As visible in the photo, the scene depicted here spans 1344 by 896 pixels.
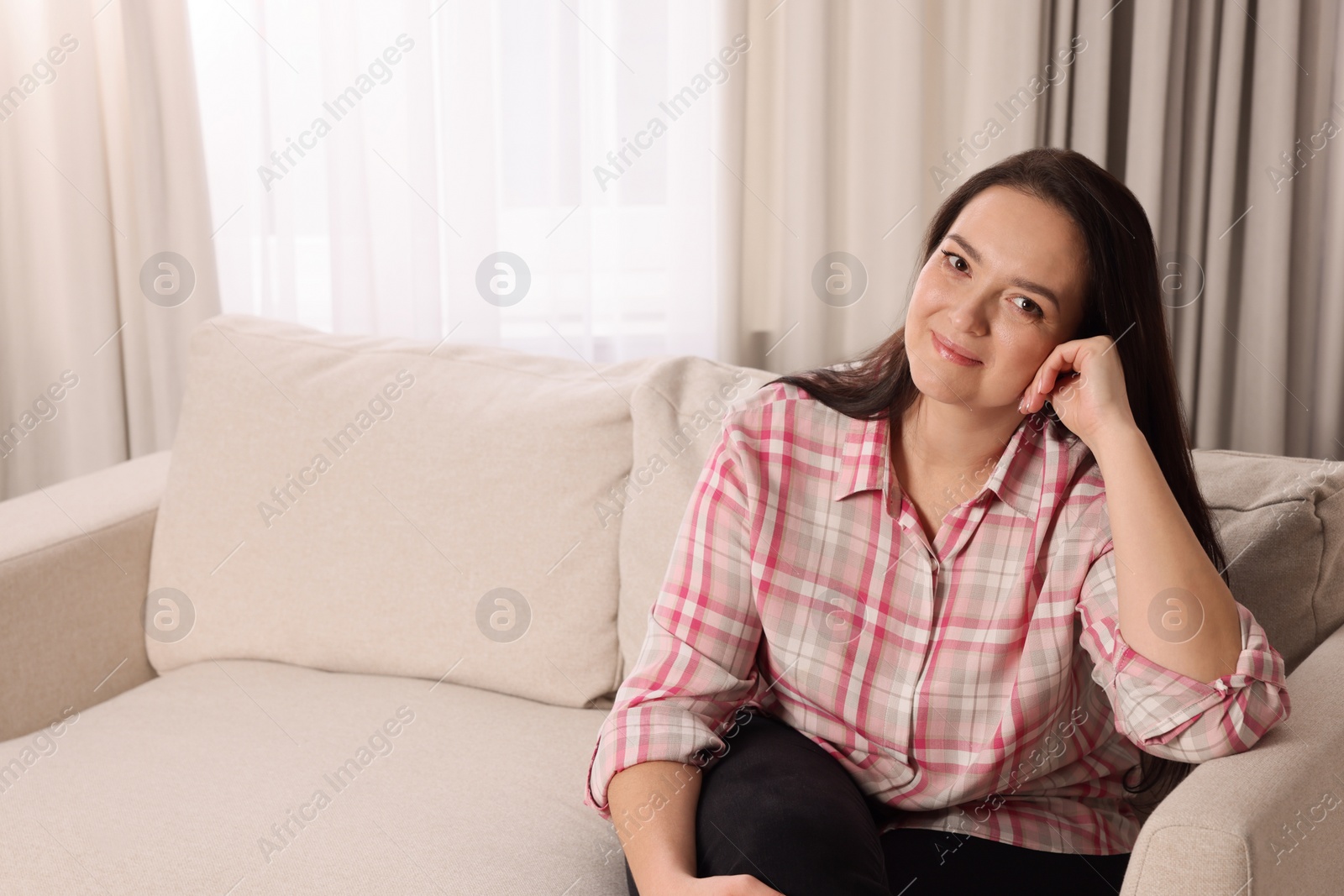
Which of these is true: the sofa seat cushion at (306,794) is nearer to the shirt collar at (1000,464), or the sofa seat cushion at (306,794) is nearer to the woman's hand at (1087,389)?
the shirt collar at (1000,464)

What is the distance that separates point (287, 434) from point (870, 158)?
1.23 metres

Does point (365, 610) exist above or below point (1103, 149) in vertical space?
below

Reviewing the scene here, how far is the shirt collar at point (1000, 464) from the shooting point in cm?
118

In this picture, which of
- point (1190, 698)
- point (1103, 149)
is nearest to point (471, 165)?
point (1103, 149)

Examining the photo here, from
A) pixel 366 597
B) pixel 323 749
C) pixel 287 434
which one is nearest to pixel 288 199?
pixel 287 434

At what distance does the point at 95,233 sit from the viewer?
7.59 feet

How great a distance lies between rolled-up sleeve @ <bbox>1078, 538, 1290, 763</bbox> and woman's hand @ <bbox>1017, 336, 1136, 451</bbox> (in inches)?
6.4

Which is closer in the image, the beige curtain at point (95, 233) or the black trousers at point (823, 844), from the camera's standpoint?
the black trousers at point (823, 844)

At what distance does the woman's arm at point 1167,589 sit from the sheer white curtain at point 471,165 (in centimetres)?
136

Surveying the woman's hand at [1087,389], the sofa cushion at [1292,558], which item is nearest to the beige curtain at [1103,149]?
the sofa cushion at [1292,558]

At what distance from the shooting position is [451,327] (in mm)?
2354

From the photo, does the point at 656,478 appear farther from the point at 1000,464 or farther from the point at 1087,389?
the point at 1087,389

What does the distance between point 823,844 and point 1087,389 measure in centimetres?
52

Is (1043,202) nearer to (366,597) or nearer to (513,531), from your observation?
(513,531)
